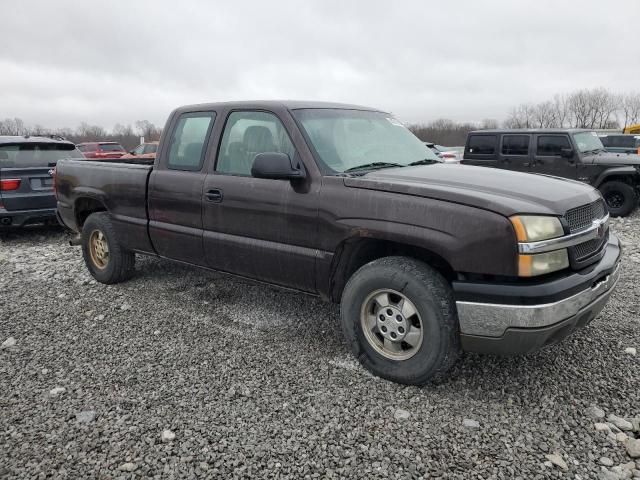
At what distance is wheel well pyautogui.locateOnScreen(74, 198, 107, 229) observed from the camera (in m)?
5.19

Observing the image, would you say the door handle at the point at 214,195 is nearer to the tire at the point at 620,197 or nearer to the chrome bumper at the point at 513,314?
the chrome bumper at the point at 513,314

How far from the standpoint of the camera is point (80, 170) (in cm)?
514

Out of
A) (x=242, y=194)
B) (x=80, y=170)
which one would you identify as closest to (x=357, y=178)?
(x=242, y=194)

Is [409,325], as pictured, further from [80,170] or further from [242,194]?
[80,170]

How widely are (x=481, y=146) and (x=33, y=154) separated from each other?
892cm

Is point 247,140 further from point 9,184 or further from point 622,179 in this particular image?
point 622,179

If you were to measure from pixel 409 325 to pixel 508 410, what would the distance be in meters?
0.74

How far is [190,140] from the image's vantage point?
4223 millimetres

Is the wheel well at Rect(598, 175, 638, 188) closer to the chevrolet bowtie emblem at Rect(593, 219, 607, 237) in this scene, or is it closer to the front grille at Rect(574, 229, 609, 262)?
the chevrolet bowtie emblem at Rect(593, 219, 607, 237)

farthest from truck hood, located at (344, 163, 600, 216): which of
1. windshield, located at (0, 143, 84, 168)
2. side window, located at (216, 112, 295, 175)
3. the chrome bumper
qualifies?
windshield, located at (0, 143, 84, 168)

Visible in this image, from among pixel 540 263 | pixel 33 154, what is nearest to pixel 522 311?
pixel 540 263

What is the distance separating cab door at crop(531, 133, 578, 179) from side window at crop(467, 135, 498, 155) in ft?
3.03

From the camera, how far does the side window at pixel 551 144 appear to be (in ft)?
32.3

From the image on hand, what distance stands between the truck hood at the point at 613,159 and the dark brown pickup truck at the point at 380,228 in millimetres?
6991
